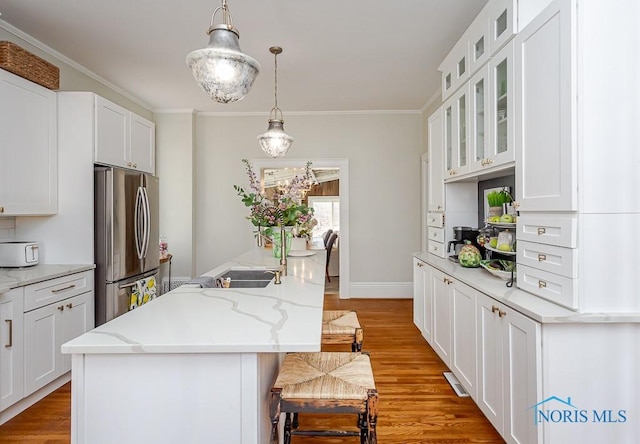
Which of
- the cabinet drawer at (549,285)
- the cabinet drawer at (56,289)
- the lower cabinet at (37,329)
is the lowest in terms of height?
the lower cabinet at (37,329)

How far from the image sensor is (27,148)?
108 inches

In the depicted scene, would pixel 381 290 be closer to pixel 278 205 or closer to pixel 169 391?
pixel 278 205

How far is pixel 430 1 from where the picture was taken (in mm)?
2633

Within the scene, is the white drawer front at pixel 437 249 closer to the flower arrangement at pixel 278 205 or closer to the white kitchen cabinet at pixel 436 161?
the white kitchen cabinet at pixel 436 161

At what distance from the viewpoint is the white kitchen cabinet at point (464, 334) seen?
7.33ft

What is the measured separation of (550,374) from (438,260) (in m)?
1.71

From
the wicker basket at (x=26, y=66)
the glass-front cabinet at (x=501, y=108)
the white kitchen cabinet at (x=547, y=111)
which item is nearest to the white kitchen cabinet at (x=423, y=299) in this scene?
the glass-front cabinet at (x=501, y=108)

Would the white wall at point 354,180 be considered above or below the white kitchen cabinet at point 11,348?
above

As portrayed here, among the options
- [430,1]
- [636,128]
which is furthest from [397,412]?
[430,1]

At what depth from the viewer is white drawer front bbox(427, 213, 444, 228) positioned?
3.30 metres

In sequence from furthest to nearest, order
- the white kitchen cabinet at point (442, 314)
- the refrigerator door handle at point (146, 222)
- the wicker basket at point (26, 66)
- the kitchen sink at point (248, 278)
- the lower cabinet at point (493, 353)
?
the refrigerator door handle at point (146, 222), the white kitchen cabinet at point (442, 314), the wicker basket at point (26, 66), the kitchen sink at point (248, 278), the lower cabinet at point (493, 353)

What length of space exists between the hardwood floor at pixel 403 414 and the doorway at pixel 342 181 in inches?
82.7

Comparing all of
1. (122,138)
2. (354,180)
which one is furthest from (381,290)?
(122,138)

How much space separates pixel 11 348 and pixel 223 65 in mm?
2185
